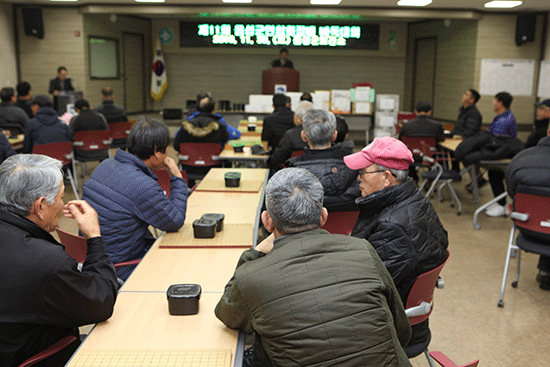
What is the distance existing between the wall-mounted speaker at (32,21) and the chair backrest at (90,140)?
17.3ft

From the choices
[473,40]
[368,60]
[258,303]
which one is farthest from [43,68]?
[258,303]

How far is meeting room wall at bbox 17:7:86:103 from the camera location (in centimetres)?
1080

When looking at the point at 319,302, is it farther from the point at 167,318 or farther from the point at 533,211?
the point at 533,211

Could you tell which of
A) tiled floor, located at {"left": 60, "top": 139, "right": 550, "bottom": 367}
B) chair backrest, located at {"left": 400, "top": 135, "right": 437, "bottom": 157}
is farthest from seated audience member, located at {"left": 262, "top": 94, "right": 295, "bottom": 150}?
tiled floor, located at {"left": 60, "top": 139, "right": 550, "bottom": 367}

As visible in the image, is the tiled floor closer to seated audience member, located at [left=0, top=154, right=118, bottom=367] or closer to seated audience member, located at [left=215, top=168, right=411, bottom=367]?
seated audience member, located at [left=215, top=168, right=411, bottom=367]

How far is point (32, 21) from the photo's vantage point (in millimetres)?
10594

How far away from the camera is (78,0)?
397 inches

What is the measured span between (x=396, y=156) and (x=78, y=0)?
965cm

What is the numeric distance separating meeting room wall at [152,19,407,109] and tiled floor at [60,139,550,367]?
30.0 ft

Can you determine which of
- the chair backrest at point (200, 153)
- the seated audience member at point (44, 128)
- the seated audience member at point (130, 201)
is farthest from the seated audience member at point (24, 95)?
the seated audience member at point (130, 201)

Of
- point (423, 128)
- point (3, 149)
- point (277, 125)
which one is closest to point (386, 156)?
point (277, 125)

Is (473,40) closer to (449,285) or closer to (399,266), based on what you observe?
(449,285)

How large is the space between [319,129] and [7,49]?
9.48m

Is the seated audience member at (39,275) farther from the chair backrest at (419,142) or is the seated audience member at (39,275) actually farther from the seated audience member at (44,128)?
the chair backrest at (419,142)
